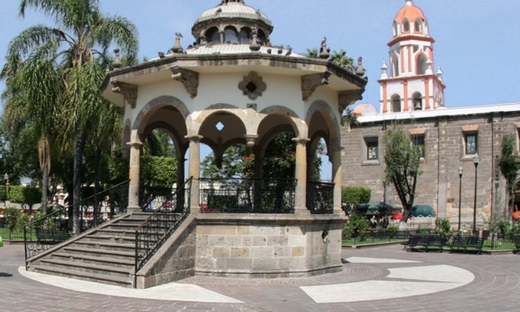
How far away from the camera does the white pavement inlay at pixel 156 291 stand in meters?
10.0

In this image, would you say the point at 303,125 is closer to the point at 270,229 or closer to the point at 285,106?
the point at 285,106

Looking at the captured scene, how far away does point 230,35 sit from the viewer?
15.4 meters

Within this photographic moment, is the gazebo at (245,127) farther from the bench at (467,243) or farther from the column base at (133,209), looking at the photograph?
the bench at (467,243)

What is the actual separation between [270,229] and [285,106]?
2.87 meters

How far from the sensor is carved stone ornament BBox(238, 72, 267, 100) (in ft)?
43.8

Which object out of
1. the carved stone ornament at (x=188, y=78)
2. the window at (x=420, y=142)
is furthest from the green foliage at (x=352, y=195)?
the carved stone ornament at (x=188, y=78)

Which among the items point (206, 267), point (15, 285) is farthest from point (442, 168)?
point (15, 285)

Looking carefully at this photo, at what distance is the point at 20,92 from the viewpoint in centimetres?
2194

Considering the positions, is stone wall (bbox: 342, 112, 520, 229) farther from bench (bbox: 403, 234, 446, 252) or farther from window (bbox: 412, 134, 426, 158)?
bench (bbox: 403, 234, 446, 252)

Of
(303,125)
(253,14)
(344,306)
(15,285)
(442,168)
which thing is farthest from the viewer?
(442,168)

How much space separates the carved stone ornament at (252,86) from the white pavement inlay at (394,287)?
4.54m

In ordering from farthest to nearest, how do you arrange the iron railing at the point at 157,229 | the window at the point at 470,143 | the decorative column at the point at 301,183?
the window at the point at 470,143
the decorative column at the point at 301,183
the iron railing at the point at 157,229

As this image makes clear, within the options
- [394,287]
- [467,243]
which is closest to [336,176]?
[394,287]

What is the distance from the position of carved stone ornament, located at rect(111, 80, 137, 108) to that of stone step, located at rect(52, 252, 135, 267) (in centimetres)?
398
